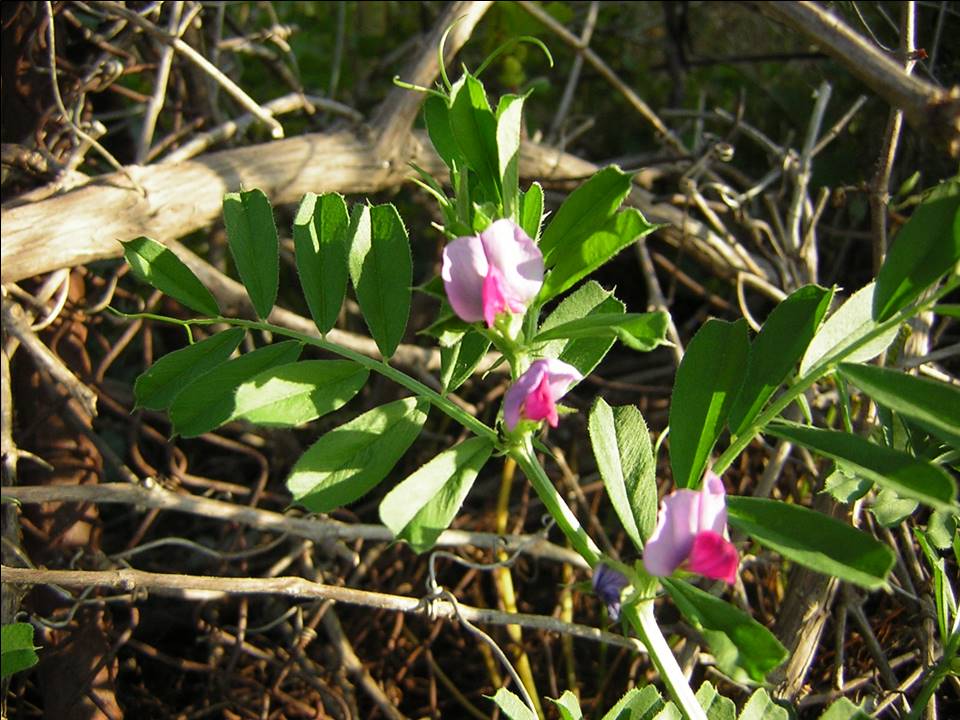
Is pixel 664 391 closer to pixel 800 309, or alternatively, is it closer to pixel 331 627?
pixel 331 627

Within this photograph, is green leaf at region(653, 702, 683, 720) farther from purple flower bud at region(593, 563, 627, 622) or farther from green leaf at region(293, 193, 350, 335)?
green leaf at region(293, 193, 350, 335)

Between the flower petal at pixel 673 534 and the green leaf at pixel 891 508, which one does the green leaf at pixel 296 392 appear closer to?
the flower petal at pixel 673 534

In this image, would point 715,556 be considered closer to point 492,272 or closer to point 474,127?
point 492,272

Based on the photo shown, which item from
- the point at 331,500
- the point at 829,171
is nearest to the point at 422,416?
the point at 331,500

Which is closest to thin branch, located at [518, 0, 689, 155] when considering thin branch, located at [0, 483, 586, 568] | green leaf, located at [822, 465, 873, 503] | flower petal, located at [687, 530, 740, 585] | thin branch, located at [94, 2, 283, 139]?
thin branch, located at [94, 2, 283, 139]

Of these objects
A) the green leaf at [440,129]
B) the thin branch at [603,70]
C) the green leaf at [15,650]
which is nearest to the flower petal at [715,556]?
the green leaf at [440,129]

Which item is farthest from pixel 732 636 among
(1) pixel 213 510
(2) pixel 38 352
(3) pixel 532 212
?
(2) pixel 38 352

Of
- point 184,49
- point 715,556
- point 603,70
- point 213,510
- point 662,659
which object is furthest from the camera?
point 603,70
